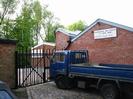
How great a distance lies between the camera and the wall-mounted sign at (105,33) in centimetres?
2051

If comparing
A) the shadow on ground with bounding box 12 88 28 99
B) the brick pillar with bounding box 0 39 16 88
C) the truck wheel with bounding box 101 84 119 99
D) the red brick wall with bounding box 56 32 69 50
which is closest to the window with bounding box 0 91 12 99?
the truck wheel with bounding box 101 84 119 99

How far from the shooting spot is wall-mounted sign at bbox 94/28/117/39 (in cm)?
2051

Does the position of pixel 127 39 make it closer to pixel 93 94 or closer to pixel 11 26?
pixel 93 94

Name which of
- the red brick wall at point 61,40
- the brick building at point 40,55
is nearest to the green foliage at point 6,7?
the brick building at point 40,55

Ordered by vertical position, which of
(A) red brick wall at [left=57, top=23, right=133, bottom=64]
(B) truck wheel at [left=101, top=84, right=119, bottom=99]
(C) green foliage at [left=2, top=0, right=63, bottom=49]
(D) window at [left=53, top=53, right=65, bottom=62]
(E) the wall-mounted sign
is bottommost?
(B) truck wheel at [left=101, top=84, right=119, bottom=99]

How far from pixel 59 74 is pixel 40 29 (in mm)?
53605

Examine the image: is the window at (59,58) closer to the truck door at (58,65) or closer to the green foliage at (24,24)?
the truck door at (58,65)

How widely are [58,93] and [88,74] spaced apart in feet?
6.79

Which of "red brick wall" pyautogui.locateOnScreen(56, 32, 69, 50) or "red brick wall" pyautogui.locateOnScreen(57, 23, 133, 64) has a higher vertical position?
"red brick wall" pyautogui.locateOnScreen(56, 32, 69, 50)

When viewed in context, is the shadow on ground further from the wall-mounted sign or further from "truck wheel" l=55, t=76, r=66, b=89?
the wall-mounted sign

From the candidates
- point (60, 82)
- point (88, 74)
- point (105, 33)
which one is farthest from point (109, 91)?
point (105, 33)

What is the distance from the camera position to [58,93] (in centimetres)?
1557

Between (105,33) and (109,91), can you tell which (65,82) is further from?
(105,33)

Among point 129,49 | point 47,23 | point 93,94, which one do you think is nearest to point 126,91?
point 93,94
